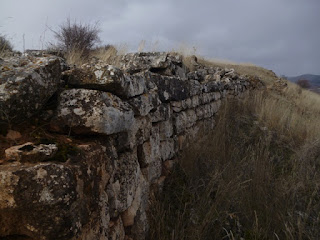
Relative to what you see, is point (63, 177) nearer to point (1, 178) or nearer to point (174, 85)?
point (1, 178)

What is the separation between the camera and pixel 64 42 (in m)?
9.24

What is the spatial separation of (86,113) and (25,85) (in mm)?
390

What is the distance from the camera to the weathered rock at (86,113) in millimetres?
1672

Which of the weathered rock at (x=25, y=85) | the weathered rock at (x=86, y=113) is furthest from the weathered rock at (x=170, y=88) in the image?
the weathered rock at (x=25, y=85)

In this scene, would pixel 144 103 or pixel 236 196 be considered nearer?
pixel 144 103

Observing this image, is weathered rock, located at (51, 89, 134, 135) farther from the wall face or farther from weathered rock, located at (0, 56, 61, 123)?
weathered rock, located at (0, 56, 61, 123)

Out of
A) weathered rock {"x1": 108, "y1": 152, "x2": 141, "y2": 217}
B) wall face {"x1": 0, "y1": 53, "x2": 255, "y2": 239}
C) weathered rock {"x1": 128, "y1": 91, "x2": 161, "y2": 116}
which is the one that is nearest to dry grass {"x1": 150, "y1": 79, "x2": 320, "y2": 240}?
wall face {"x1": 0, "y1": 53, "x2": 255, "y2": 239}

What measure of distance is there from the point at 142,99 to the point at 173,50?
866cm

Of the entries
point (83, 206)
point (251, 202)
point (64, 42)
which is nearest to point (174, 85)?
point (251, 202)

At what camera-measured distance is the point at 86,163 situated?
1.47 metres

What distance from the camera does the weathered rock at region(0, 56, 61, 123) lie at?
1.44 metres

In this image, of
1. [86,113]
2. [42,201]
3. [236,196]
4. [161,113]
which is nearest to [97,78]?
[86,113]

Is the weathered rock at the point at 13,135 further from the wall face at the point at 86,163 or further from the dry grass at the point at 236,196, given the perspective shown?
the dry grass at the point at 236,196

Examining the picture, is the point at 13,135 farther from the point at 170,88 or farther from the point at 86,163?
the point at 170,88
